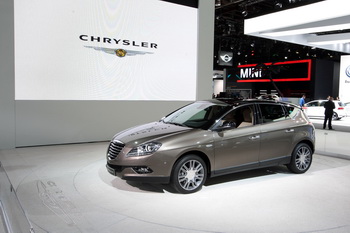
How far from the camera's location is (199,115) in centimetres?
574

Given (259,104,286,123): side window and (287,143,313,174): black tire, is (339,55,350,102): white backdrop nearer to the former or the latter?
(287,143,313,174): black tire

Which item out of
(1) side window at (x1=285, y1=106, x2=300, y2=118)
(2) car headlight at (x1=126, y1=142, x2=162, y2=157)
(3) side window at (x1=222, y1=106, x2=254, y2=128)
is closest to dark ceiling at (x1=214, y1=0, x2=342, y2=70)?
(1) side window at (x1=285, y1=106, x2=300, y2=118)

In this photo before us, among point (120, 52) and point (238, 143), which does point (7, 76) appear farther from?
point (238, 143)

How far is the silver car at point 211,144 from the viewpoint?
15.4ft

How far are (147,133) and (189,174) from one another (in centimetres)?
93

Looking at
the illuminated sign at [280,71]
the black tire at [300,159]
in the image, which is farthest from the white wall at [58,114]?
the illuminated sign at [280,71]

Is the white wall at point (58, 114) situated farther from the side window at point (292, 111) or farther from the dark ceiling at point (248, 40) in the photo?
the side window at point (292, 111)

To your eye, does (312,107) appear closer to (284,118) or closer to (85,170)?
(284,118)

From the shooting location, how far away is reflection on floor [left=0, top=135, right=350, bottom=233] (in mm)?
3788

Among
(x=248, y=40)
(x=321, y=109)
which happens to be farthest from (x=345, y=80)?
(x=248, y=40)

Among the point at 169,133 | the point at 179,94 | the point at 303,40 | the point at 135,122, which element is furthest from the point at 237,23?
the point at 169,133

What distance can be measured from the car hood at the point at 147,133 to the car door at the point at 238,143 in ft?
2.06

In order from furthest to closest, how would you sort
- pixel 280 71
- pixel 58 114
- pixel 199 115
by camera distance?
pixel 280 71
pixel 58 114
pixel 199 115

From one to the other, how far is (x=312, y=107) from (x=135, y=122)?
1320 centimetres
